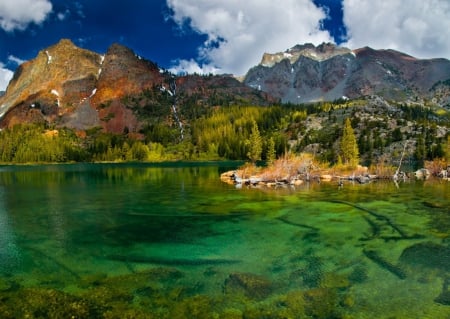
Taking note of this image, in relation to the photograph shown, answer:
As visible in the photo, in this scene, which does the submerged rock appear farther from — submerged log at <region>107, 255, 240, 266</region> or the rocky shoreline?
the rocky shoreline

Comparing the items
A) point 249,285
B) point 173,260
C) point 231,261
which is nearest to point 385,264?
point 249,285

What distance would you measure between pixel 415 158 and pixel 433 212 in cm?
15381

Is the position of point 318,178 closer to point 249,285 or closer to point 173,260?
point 173,260

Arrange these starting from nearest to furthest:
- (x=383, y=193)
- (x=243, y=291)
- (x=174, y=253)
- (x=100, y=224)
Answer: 1. (x=243, y=291)
2. (x=174, y=253)
3. (x=100, y=224)
4. (x=383, y=193)

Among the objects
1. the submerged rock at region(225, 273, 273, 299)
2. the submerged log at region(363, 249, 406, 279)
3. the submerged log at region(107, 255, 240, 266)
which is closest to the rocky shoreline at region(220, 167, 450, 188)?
the submerged log at region(363, 249, 406, 279)

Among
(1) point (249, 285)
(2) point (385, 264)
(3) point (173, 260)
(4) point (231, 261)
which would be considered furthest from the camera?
(3) point (173, 260)

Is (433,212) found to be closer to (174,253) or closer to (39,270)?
(174,253)

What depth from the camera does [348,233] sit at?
3269cm

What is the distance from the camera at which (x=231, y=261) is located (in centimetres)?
2536

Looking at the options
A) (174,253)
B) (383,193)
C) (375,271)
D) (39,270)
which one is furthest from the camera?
(383,193)

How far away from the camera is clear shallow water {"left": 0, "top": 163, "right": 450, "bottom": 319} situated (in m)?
17.8

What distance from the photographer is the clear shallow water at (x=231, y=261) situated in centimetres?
1784

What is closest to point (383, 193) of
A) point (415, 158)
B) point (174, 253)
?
point (174, 253)

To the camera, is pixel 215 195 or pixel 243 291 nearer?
pixel 243 291
